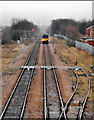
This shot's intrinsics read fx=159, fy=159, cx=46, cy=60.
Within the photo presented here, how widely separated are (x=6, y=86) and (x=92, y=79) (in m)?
5.92

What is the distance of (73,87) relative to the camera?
376 inches

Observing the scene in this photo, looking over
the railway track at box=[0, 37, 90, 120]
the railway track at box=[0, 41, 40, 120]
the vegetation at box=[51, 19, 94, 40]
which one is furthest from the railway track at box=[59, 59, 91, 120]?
the vegetation at box=[51, 19, 94, 40]

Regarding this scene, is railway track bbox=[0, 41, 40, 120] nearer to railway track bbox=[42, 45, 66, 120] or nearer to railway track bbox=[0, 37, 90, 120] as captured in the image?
railway track bbox=[0, 37, 90, 120]

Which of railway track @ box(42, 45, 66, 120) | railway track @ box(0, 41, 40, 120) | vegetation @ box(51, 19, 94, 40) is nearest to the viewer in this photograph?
railway track @ box(0, 41, 40, 120)

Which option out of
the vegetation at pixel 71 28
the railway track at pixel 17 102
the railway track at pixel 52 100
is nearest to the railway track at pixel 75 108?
the railway track at pixel 52 100

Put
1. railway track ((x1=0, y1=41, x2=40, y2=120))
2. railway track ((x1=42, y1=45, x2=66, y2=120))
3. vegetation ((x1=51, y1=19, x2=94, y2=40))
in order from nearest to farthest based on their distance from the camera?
railway track ((x1=0, y1=41, x2=40, y2=120)) < railway track ((x1=42, y1=45, x2=66, y2=120)) < vegetation ((x1=51, y1=19, x2=94, y2=40))

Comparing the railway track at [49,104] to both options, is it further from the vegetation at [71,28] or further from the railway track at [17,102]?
the vegetation at [71,28]

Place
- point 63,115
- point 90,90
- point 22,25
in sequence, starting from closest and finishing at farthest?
point 63,115 < point 90,90 < point 22,25

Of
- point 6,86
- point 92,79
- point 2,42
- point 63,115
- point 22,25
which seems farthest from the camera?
point 22,25

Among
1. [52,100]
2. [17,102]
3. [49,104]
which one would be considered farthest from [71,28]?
[17,102]

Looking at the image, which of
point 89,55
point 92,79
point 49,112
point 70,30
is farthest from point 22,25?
point 49,112

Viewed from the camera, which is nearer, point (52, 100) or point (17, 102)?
point (17, 102)

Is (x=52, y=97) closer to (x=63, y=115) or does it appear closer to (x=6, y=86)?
(x=63, y=115)

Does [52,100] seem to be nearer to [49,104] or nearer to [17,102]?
[49,104]
